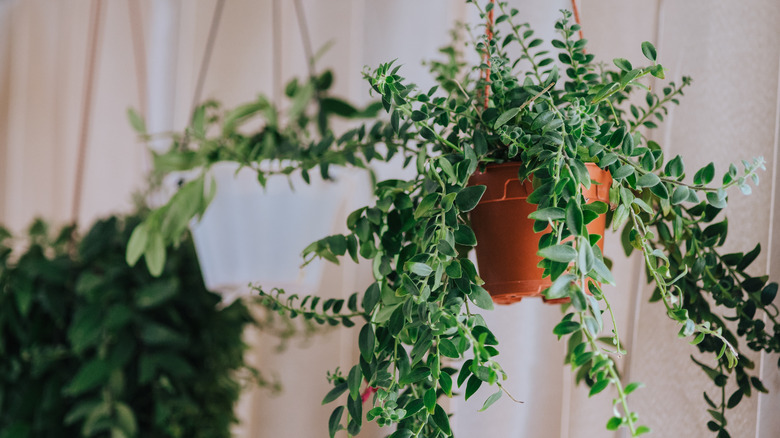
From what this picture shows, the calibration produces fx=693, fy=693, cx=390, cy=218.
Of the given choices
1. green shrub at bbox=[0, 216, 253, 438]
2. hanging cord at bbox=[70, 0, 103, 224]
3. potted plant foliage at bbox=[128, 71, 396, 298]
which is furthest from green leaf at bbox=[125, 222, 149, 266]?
hanging cord at bbox=[70, 0, 103, 224]

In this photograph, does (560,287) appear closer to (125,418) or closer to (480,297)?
(480,297)

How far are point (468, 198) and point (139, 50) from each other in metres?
1.48

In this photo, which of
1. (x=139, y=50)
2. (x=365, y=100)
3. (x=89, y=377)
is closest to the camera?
(x=89, y=377)

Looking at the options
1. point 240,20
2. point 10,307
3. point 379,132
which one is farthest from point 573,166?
point 240,20

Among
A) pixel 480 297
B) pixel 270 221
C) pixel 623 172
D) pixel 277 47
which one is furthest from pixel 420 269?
pixel 277 47

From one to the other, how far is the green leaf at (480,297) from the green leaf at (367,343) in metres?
0.10

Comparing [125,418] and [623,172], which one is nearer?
[623,172]

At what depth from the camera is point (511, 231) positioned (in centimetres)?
65

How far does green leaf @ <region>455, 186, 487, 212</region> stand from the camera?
60 cm

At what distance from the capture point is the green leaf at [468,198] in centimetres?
60

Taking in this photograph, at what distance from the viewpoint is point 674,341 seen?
82 cm

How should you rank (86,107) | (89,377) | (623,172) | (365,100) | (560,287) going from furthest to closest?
(86,107) < (365,100) < (89,377) < (623,172) < (560,287)

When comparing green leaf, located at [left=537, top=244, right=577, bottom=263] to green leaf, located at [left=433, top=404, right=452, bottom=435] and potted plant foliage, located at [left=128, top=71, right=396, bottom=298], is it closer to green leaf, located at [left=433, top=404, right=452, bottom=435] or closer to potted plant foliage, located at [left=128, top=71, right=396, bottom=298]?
green leaf, located at [left=433, top=404, right=452, bottom=435]

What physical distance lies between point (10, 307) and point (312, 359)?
541 millimetres
